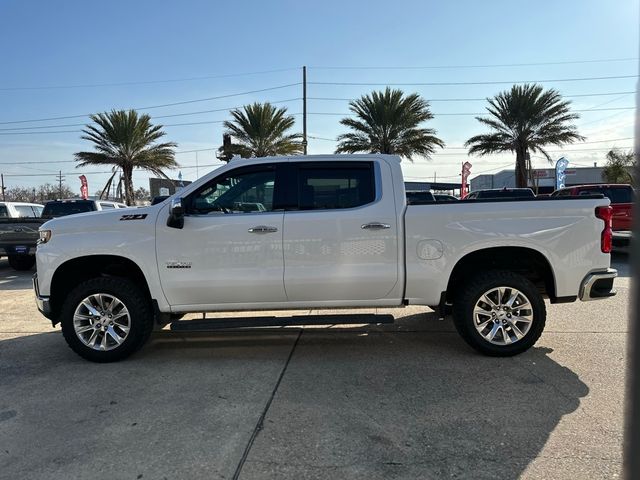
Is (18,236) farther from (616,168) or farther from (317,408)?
(616,168)

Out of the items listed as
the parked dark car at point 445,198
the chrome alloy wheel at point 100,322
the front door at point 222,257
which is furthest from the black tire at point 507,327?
the chrome alloy wheel at point 100,322

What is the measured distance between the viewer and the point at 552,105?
27.0 metres

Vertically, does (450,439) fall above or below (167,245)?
below

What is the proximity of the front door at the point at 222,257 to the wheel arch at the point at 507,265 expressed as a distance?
5.92 ft

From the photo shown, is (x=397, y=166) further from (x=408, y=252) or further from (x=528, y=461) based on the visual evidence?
(x=528, y=461)

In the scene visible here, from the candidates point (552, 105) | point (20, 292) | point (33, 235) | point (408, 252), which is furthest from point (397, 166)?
point (552, 105)

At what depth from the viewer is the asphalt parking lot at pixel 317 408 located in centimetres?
305

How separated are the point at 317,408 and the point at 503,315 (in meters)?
2.17

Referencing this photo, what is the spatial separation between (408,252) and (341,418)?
180 cm

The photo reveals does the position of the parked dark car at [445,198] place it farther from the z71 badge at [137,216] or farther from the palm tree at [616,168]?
the palm tree at [616,168]

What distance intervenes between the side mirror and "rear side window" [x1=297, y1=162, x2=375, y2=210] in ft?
3.75

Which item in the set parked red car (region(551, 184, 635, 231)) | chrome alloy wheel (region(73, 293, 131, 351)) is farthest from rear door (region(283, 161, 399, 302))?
parked red car (region(551, 184, 635, 231))

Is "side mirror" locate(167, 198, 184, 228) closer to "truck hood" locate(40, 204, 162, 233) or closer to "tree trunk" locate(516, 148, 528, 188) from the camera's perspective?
"truck hood" locate(40, 204, 162, 233)

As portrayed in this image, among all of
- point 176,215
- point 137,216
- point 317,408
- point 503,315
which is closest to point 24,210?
point 137,216
